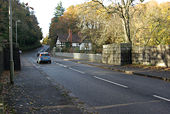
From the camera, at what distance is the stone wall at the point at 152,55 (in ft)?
48.9

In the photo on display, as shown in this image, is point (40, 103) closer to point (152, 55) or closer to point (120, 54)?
point (152, 55)

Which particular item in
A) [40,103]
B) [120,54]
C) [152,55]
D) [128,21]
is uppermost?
[128,21]

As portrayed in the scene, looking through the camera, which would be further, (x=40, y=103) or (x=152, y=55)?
(x=152, y=55)

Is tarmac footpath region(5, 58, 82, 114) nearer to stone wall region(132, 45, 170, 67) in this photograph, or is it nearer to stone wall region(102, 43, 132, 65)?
stone wall region(132, 45, 170, 67)

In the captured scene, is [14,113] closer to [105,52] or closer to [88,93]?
[88,93]

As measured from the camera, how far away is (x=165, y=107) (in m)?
5.64

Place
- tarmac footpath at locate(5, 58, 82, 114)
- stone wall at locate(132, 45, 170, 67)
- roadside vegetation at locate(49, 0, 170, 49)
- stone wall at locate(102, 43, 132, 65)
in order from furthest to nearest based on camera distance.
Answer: roadside vegetation at locate(49, 0, 170, 49) → stone wall at locate(102, 43, 132, 65) → stone wall at locate(132, 45, 170, 67) → tarmac footpath at locate(5, 58, 82, 114)

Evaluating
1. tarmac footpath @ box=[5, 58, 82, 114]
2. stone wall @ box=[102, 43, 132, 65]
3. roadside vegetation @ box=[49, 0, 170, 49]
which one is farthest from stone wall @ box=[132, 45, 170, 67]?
tarmac footpath @ box=[5, 58, 82, 114]

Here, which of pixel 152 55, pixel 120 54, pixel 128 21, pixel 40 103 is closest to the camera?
pixel 40 103

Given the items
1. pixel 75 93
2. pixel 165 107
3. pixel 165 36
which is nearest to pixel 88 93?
pixel 75 93

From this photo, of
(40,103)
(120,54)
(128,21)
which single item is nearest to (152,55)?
(120,54)

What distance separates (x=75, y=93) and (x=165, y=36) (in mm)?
21238

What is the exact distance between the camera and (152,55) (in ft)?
53.9

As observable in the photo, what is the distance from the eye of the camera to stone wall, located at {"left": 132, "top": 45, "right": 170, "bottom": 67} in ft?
48.9
